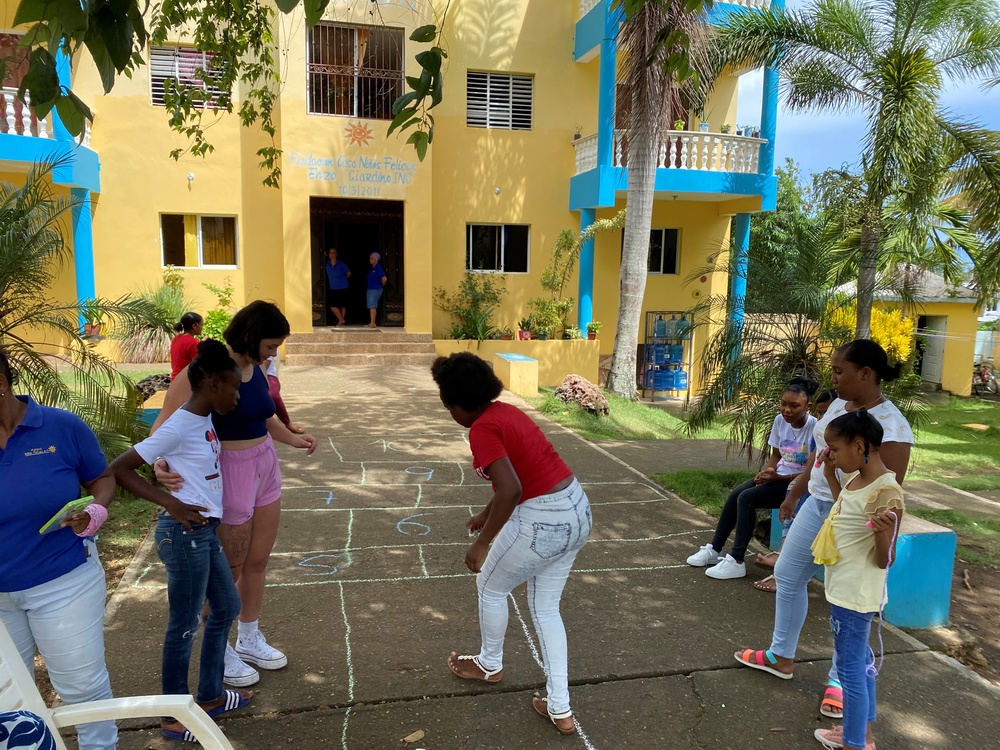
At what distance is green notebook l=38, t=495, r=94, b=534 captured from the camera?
2412 mm

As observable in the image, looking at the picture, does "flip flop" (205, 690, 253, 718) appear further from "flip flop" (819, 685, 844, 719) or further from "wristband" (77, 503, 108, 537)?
"flip flop" (819, 685, 844, 719)

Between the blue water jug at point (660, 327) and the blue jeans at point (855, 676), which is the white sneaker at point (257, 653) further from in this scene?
the blue water jug at point (660, 327)

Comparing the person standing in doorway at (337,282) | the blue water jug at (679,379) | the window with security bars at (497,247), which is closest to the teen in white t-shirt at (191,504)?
the person standing in doorway at (337,282)

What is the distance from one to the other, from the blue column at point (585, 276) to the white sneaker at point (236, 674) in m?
13.3

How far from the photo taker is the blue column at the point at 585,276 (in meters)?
16.0

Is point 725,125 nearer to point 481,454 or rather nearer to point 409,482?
point 409,482

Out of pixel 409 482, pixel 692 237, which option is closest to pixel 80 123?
pixel 409 482

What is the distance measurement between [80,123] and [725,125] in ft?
55.8

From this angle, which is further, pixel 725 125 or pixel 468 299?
pixel 725 125

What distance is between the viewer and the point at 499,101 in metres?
16.2

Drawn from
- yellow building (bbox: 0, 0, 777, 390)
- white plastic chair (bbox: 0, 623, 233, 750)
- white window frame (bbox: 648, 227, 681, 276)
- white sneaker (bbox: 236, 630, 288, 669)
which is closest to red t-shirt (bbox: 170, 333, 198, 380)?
white sneaker (bbox: 236, 630, 288, 669)

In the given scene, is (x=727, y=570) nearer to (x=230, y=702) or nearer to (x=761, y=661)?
(x=761, y=661)

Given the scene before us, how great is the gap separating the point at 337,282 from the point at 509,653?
13027 mm

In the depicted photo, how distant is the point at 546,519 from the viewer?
10.2ft
